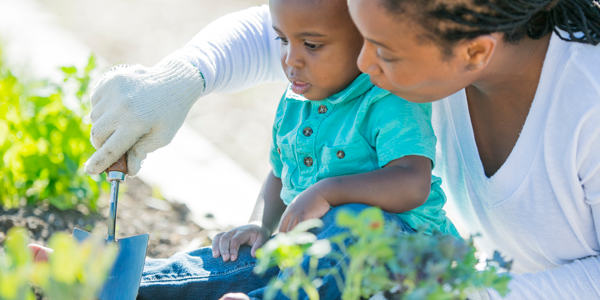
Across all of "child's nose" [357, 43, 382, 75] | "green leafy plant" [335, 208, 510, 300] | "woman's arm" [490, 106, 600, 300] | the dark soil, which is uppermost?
"child's nose" [357, 43, 382, 75]

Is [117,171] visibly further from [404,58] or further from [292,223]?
[404,58]

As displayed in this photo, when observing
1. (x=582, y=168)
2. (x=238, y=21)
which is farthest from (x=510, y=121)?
(x=238, y=21)

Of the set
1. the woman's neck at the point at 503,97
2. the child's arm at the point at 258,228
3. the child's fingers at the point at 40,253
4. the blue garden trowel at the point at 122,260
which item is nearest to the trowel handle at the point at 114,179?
the blue garden trowel at the point at 122,260

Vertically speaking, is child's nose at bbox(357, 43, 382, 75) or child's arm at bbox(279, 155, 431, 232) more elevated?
child's nose at bbox(357, 43, 382, 75)

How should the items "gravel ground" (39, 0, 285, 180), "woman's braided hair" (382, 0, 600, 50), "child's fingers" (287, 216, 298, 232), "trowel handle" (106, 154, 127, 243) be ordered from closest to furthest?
"woman's braided hair" (382, 0, 600, 50) → "child's fingers" (287, 216, 298, 232) → "trowel handle" (106, 154, 127, 243) → "gravel ground" (39, 0, 285, 180)

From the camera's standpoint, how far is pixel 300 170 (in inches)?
59.3

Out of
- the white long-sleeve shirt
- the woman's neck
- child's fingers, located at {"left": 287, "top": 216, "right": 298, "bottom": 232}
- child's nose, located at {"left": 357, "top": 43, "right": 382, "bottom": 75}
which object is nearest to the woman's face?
child's nose, located at {"left": 357, "top": 43, "right": 382, "bottom": 75}

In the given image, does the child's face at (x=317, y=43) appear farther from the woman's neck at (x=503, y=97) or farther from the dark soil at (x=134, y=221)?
the dark soil at (x=134, y=221)

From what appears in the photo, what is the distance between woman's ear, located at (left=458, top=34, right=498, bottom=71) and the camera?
3.60 feet

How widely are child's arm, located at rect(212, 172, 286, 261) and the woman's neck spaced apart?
61 centimetres

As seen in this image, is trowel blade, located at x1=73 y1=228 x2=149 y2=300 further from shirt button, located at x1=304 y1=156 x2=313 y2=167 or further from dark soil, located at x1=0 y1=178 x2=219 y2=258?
dark soil, located at x1=0 y1=178 x2=219 y2=258

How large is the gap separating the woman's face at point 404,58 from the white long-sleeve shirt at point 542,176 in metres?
0.23

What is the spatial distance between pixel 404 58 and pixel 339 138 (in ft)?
1.17

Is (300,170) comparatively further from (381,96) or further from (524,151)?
(524,151)
